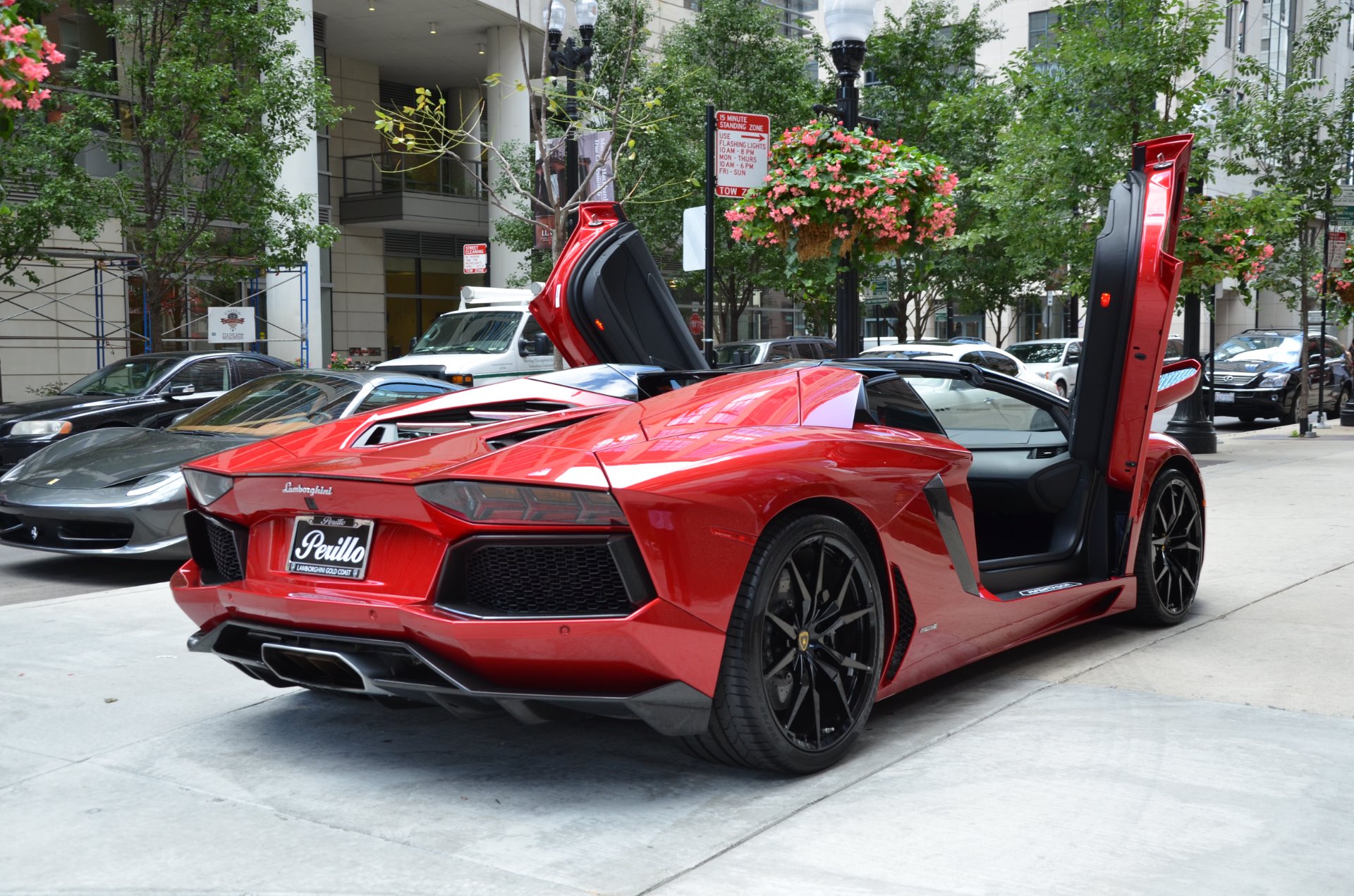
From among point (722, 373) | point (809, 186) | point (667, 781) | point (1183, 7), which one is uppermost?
point (1183, 7)

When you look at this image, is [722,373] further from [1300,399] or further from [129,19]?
[1300,399]

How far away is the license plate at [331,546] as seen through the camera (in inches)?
141

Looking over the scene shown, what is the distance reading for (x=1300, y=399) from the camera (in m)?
20.2

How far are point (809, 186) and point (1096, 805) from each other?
6.60m

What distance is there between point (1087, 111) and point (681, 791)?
44.8 ft

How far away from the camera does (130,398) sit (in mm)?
11352

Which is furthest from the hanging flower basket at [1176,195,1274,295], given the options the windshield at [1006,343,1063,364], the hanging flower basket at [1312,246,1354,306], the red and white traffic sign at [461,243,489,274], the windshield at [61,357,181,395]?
the red and white traffic sign at [461,243,489,274]

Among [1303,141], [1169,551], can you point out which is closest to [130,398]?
[1169,551]

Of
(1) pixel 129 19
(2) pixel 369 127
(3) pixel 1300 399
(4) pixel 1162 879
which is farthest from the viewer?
(2) pixel 369 127

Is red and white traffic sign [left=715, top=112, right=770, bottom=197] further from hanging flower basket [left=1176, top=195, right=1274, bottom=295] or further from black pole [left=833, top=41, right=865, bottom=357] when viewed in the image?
hanging flower basket [left=1176, top=195, right=1274, bottom=295]

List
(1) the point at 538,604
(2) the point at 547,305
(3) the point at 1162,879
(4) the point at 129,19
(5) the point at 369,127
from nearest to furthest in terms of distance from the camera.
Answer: (3) the point at 1162,879
(1) the point at 538,604
(2) the point at 547,305
(4) the point at 129,19
(5) the point at 369,127

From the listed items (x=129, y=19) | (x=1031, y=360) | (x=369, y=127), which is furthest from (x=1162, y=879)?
(x=369, y=127)

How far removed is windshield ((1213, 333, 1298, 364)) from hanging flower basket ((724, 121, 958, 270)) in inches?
607

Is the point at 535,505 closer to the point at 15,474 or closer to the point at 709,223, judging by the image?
the point at 15,474
